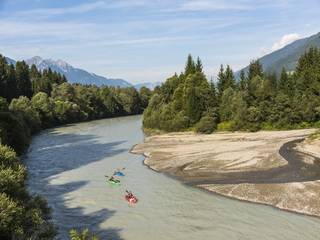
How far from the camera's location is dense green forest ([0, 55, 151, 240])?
30.8 meters

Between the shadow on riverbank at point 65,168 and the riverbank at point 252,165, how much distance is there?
1010 centimetres

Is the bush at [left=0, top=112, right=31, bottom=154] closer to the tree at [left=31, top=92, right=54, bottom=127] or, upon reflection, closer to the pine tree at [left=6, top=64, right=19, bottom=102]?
the tree at [left=31, top=92, right=54, bottom=127]

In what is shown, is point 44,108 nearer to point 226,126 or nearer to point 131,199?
point 226,126

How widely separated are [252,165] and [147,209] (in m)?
22.6

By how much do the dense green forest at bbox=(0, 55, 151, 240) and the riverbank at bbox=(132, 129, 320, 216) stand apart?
71.3ft

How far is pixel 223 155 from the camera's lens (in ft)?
240

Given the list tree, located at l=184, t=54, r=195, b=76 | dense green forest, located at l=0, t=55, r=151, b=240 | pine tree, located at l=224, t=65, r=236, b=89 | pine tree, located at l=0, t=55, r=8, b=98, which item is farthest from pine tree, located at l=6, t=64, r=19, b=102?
pine tree, located at l=224, t=65, r=236, b=89

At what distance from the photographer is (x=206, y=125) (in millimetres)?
110125

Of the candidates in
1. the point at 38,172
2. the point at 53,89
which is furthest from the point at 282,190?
the point at 53,89

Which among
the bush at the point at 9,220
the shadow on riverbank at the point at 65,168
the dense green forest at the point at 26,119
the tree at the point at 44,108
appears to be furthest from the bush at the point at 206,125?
Result: the bush at the point at 9,220

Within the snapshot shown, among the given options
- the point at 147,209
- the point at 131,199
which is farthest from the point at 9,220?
the point at 131,199

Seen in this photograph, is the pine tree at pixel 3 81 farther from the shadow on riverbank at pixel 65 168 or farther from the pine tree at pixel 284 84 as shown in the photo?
the pine tree at pixel 284 84

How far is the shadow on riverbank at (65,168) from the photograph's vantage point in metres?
44.3

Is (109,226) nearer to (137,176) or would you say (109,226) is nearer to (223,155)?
(137,176)
